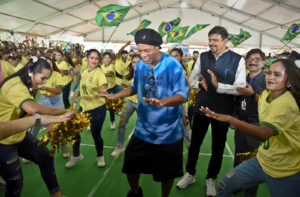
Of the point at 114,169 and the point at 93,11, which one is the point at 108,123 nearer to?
the point at 114,169

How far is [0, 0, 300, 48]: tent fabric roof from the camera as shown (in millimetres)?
18225

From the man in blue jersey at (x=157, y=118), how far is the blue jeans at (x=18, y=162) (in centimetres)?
105

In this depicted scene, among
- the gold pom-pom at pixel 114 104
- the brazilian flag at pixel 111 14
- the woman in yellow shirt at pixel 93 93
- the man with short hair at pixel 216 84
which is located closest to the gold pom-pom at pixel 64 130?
the woman in yellow shirt at pixel 93 93

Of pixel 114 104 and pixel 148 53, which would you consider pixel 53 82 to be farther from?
pixel 148 53

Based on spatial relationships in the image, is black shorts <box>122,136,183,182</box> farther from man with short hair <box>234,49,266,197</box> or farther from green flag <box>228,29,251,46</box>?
green flag <box>228,29,251,46</box>

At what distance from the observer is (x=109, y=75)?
20.7 ft

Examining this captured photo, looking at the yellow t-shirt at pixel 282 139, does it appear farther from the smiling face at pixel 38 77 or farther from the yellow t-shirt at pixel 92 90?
the yellow t-shirt at pixel 92 90

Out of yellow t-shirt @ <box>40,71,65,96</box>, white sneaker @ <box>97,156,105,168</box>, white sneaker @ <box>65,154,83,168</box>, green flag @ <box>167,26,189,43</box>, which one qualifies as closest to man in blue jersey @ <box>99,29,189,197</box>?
white sneaker @ <box>97,156,105,168</box>

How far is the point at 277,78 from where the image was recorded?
1.85m

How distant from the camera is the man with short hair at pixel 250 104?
2842 millimetres

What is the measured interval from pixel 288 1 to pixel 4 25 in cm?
2649

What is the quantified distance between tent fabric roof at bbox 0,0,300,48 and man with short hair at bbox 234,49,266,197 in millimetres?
12111

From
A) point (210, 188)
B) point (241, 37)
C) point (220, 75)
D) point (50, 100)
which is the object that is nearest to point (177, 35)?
point (241, 37)

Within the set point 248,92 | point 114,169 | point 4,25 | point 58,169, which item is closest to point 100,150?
point 114,169
